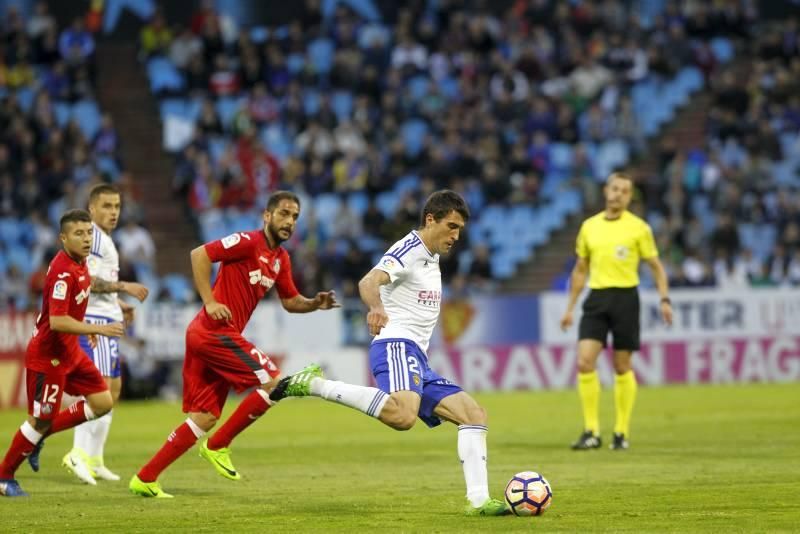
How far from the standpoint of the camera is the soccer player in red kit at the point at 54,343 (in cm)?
1098

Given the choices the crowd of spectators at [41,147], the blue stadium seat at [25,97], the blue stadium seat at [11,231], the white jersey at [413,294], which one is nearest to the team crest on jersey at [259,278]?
the white jersey at [413,294]

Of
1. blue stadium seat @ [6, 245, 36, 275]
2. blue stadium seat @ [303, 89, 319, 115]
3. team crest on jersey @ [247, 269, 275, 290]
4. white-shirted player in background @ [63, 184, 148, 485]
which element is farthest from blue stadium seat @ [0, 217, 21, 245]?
team crest on jersey @ [247, 269, 275, 290]

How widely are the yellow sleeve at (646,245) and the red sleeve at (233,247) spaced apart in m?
5.49

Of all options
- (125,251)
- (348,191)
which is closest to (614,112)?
(348,191)

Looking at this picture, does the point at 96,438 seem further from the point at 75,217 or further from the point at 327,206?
the point at 327,206

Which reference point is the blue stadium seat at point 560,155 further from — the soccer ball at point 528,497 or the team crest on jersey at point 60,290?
the soccer ball at point 528,497

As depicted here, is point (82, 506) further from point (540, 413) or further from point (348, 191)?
point (348, 191)

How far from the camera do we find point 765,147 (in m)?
30.3

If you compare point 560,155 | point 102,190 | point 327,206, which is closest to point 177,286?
point 327,206

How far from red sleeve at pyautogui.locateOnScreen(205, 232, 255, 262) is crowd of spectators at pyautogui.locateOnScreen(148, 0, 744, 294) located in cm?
1562

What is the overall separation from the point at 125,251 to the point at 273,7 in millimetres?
10650

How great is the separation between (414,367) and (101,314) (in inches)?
168

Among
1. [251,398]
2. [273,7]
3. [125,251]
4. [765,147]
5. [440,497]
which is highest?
[273,7]

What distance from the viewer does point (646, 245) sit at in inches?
595
